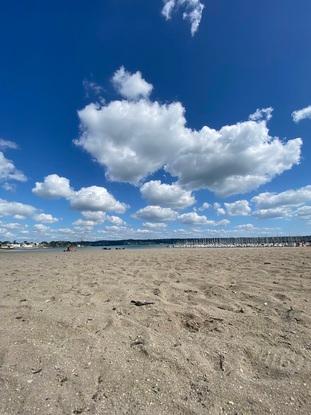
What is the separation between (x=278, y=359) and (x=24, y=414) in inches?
115

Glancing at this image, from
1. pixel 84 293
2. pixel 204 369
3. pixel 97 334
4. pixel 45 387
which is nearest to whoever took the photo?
pixel 45 387

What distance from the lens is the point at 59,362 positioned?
135 inches

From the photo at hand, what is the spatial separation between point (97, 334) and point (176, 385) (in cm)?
172

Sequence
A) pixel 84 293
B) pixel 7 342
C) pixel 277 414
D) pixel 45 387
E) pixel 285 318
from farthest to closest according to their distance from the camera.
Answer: pixel 84 293, pixel 285 318, pixel 7 342, pixel 45 387, pixel 277 414

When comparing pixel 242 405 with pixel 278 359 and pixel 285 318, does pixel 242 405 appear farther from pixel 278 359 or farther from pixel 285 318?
pixel 285 318

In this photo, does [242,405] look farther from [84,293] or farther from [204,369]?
[84,293]

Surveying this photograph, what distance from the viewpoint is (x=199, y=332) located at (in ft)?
14.0

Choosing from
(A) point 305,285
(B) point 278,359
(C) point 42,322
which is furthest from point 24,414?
(A) point 305,285

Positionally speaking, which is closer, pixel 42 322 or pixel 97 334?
pixel 97 334

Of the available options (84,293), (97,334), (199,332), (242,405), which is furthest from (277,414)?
(84,293)

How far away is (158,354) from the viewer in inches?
142

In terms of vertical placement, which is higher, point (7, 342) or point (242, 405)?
point (7, 342)

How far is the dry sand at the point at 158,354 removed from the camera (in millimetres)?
2709

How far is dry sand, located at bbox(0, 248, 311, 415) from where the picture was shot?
2.71m
